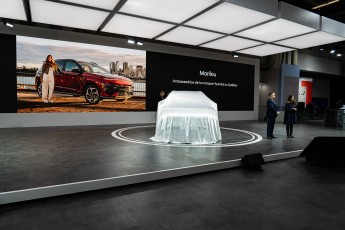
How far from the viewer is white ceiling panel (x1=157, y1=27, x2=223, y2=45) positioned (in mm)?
8510

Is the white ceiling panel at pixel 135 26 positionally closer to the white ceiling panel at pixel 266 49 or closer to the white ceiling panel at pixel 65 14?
the white ceiling panel at pixel 65 14

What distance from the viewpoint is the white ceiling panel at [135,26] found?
748cm

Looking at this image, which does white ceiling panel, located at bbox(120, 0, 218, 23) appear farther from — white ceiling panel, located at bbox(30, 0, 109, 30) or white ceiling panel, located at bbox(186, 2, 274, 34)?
white ceiling panel, located at bbox(30, 0, 109, 30)

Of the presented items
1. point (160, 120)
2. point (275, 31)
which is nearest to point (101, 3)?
point (160, 120)

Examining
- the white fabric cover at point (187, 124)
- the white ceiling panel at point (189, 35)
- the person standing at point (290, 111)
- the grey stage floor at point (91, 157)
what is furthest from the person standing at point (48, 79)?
the person standing at point (290, 111)

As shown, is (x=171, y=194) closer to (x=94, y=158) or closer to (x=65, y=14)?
(x=94, y=158)

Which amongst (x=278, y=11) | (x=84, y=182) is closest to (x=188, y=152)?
(x=84, y=182)

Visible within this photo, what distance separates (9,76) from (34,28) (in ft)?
6.38

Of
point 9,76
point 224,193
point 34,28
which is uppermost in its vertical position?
point 34,28

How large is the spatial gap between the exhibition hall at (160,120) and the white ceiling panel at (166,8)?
0.05 metres

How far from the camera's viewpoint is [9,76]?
8297mm

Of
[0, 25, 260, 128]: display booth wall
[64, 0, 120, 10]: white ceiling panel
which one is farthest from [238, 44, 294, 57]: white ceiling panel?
[64, 0, 120, 10]: white ceiling panel

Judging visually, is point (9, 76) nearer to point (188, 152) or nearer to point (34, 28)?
point (34, 28)

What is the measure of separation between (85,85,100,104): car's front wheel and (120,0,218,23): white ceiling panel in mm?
3858
